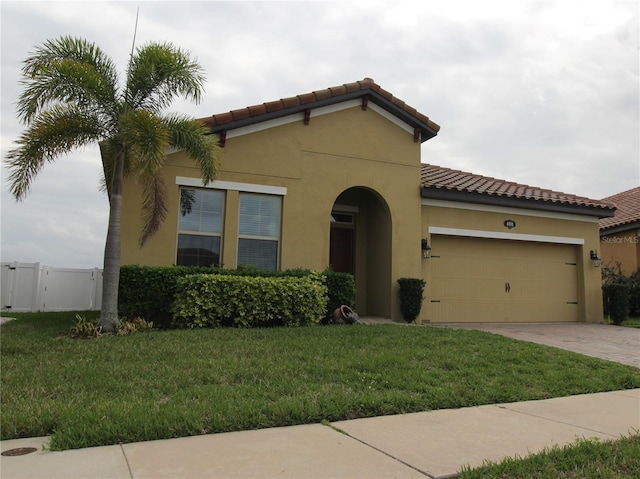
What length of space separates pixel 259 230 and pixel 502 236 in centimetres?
716

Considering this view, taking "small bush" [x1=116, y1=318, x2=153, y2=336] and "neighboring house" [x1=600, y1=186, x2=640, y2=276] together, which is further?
→ "neighboring house" [x1=600, y1=186, x2=640, y2=276]

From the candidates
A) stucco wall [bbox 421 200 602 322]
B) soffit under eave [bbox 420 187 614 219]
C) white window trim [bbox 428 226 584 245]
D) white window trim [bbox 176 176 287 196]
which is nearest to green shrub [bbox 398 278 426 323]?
stucco wall [bbox 421 200 602 322]

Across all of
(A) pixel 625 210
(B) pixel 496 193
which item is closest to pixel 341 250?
(B) pixel 496 193

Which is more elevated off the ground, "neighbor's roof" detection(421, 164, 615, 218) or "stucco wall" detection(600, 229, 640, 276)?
"neighbor's roof" detection(421, 164, 615, 218)

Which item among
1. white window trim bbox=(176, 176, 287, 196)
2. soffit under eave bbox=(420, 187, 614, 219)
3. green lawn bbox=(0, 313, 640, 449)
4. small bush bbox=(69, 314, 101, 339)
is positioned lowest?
green lawn bbox=(0, 313, 640, 449)

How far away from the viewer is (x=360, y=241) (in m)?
13.7

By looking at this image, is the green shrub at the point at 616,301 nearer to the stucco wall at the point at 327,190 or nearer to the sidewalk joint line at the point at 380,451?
the stucco wall at the point at 327,190

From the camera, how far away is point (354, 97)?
1252 centimetres

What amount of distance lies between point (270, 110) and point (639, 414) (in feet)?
30.0

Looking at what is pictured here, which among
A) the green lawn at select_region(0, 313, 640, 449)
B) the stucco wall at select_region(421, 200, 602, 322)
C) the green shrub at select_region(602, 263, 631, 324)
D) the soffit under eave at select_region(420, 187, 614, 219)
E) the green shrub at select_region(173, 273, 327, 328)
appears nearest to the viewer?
the green lawn at select_region(0, 313, 640, 449)

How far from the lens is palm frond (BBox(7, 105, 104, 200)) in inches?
328

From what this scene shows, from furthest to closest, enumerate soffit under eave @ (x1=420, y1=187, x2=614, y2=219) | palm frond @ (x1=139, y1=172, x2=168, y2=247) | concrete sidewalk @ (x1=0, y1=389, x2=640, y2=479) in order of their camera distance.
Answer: soffit under eave @ (x1=420, y1=187, x2=614, y2=219), palm frond @ (x1=139, y1=172, x2=168, y2=247), concrete sidewalk @ (x1=0, y1=389, x2=640, y2=479)

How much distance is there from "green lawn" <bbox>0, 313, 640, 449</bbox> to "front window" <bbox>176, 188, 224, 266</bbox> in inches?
108

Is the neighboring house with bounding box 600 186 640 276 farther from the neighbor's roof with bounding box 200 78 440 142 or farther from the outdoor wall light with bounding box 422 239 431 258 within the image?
the neighbor's roof with bounding box 200 78 440 142
